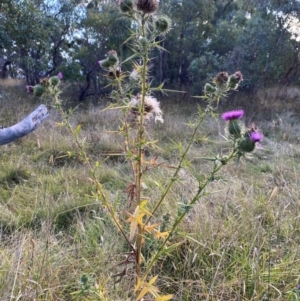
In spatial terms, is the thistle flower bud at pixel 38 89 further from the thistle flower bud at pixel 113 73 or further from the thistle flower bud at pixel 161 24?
the thistle flower bud at pixel 161 24

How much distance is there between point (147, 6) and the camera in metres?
1.07

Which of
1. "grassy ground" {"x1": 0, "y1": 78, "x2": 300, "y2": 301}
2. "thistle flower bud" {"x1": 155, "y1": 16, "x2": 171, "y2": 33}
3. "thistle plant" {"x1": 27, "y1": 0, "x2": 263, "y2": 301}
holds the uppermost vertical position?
"thistle flower bud" {"x1": 155, "y1": 16, "x2": 171, "y2": 33}

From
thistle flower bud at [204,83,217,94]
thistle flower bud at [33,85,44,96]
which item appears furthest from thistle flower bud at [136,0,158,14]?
thistle flower bud at [33,85,44,96]

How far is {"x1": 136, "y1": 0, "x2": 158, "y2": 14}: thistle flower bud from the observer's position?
3.49 feet

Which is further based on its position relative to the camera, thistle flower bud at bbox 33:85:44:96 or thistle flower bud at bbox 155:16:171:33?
thistle flower bud at bbox 33:85:44:96

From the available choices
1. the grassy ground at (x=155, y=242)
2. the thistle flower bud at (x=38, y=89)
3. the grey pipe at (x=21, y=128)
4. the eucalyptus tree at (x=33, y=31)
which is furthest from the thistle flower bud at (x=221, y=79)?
the eucalyptus tree at (x=33, y=31)

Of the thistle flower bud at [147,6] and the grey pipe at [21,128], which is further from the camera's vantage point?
the grey pipe at [21,128]

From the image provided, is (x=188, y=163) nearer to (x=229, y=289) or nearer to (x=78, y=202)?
(x=229, y=289)

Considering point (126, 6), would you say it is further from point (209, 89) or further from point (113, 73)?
point (209, 89)

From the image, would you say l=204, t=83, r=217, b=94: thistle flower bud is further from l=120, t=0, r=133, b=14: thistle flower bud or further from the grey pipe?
the grey pipe

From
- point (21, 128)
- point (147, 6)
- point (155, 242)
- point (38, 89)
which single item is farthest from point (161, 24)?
point (21, 128)

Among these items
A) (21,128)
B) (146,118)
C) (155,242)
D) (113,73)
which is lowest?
(21,128)

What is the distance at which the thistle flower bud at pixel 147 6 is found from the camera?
106 centimetres

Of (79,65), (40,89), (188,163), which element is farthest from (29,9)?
(188,163)
